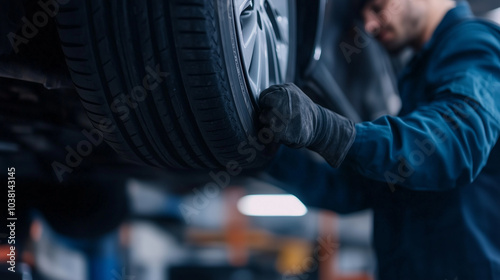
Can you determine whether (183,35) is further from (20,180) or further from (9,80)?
(20,180)

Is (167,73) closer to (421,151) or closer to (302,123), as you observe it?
(302,123)

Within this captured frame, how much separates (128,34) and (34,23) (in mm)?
179

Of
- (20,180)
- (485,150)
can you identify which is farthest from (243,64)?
(20,180)

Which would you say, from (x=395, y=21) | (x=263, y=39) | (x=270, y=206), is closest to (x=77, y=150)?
(x=263, y=39)

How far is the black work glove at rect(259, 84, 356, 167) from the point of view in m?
0.64

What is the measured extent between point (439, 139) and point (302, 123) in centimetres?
23

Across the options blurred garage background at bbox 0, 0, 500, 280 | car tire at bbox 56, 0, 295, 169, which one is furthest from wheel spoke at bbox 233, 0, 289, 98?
blurred garage background at bbox 0, 0, 500, 280

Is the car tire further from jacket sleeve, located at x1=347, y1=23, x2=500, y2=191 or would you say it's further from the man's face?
the man's face

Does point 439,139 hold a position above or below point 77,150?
above

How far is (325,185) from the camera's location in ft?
3.49

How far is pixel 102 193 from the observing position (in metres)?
1.29

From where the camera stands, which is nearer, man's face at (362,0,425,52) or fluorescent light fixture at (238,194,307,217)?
man's face at (362,0,425,52)

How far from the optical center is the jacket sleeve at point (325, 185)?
1.04 m

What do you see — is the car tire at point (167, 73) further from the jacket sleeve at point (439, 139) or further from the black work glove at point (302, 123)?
the jacket sleeve at point (439, 139)
